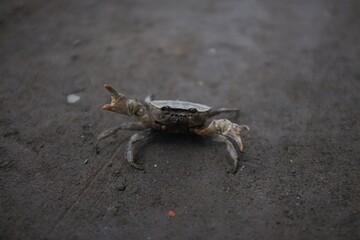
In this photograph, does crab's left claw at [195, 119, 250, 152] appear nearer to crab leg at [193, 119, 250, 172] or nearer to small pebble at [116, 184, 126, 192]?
crab leg at [193, 119, 250, 172]

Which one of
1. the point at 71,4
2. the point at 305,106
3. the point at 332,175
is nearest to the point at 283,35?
the point at 305,106

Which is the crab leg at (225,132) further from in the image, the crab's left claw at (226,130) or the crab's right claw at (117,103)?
the crab's right claw at (117,103)

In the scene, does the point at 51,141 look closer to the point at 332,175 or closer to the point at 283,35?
the point at 332,175

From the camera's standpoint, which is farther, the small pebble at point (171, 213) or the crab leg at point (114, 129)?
the crab leg at point (114, 129)

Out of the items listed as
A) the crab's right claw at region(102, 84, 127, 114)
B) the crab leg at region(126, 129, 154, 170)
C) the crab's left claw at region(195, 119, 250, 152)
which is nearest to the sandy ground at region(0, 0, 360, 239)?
the crab leg at region(126, 129, 154, 170)

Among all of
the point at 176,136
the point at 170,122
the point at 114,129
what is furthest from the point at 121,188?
the point at 176,136

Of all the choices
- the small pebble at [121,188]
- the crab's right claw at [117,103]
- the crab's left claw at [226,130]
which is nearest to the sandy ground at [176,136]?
the small pebble at [121,188]

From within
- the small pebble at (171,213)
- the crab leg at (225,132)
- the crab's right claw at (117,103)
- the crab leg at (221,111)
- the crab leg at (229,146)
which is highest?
the crab's right claw at (117,103)
